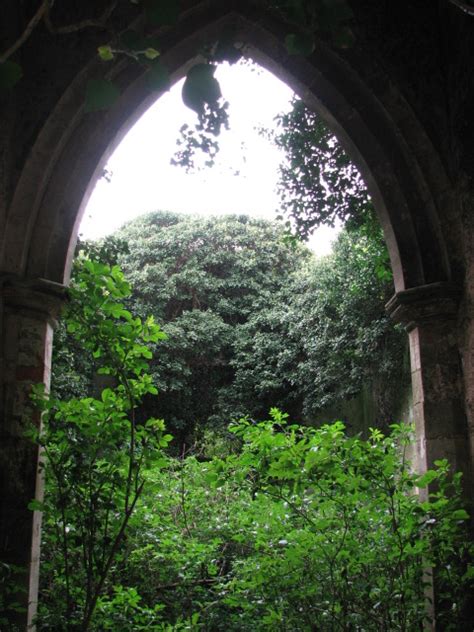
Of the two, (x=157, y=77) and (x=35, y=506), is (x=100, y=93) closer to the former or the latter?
(x=157, y=77)

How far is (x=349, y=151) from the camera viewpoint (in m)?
3.93

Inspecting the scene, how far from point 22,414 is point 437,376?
7.15 feet

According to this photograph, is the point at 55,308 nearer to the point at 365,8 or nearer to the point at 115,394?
the point at 115,394

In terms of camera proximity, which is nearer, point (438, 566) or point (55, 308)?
point (438, 566)

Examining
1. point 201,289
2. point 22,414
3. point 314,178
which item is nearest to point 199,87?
point 22,414

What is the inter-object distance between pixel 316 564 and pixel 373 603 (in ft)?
0.96

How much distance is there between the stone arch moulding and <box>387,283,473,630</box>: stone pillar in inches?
4.9

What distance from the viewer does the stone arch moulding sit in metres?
3.55

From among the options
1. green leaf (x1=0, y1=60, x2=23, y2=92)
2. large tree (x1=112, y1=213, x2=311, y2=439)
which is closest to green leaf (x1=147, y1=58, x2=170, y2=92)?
green leaf (x1=0, y1=60, x2=23, y2=92)

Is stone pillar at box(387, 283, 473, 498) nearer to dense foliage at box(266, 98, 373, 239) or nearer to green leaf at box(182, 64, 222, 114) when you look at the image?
dense foliage at box(266, 98, 373, 239)

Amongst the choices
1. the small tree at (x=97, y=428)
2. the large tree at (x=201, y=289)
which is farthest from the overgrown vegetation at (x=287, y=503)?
the large tree at (x=201, y=289)

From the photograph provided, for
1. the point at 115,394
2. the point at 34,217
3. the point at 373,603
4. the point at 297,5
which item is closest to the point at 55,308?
the point at 34,217

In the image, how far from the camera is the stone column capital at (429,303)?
356cm

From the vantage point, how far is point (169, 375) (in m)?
11.6
